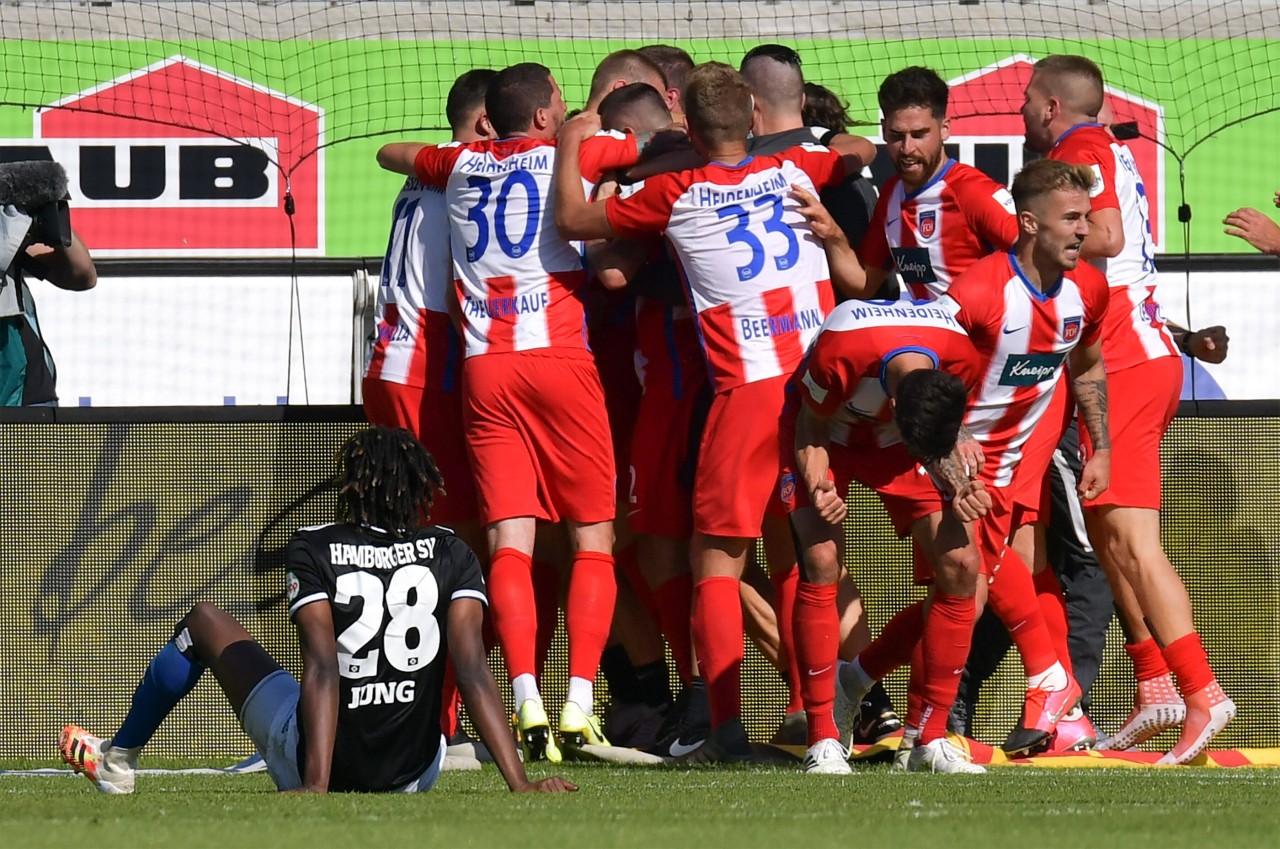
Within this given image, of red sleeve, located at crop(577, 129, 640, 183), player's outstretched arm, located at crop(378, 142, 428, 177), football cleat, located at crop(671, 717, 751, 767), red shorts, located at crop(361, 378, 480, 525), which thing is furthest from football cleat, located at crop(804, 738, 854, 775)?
player's outstretched arm, located at crop(378, 142, 428, 177)

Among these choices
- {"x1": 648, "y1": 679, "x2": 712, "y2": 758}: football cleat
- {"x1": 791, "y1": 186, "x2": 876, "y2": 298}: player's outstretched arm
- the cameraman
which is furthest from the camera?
the cameraman

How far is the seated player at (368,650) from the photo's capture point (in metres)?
4.67

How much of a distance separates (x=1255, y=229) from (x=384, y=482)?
10.9ft

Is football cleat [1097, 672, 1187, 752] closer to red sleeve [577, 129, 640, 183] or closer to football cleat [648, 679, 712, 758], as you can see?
football cleat [648, 679, 712, 758]

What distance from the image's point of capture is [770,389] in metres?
6.14

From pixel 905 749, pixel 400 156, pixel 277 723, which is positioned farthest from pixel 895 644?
pixel 400 156

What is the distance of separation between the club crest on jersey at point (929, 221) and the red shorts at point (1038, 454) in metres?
0.64

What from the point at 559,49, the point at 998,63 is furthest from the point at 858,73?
the point at 559,49

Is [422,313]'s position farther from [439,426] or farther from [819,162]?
[819,162]

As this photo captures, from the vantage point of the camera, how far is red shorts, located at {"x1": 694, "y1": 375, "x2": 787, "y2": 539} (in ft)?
20.0

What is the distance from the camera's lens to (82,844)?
3740 mm

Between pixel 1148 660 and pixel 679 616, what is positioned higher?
→ pixel 679 616

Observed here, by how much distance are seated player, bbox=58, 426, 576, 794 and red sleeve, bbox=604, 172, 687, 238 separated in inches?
58.4

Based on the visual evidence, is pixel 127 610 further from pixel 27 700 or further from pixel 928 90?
pixel 928 90
